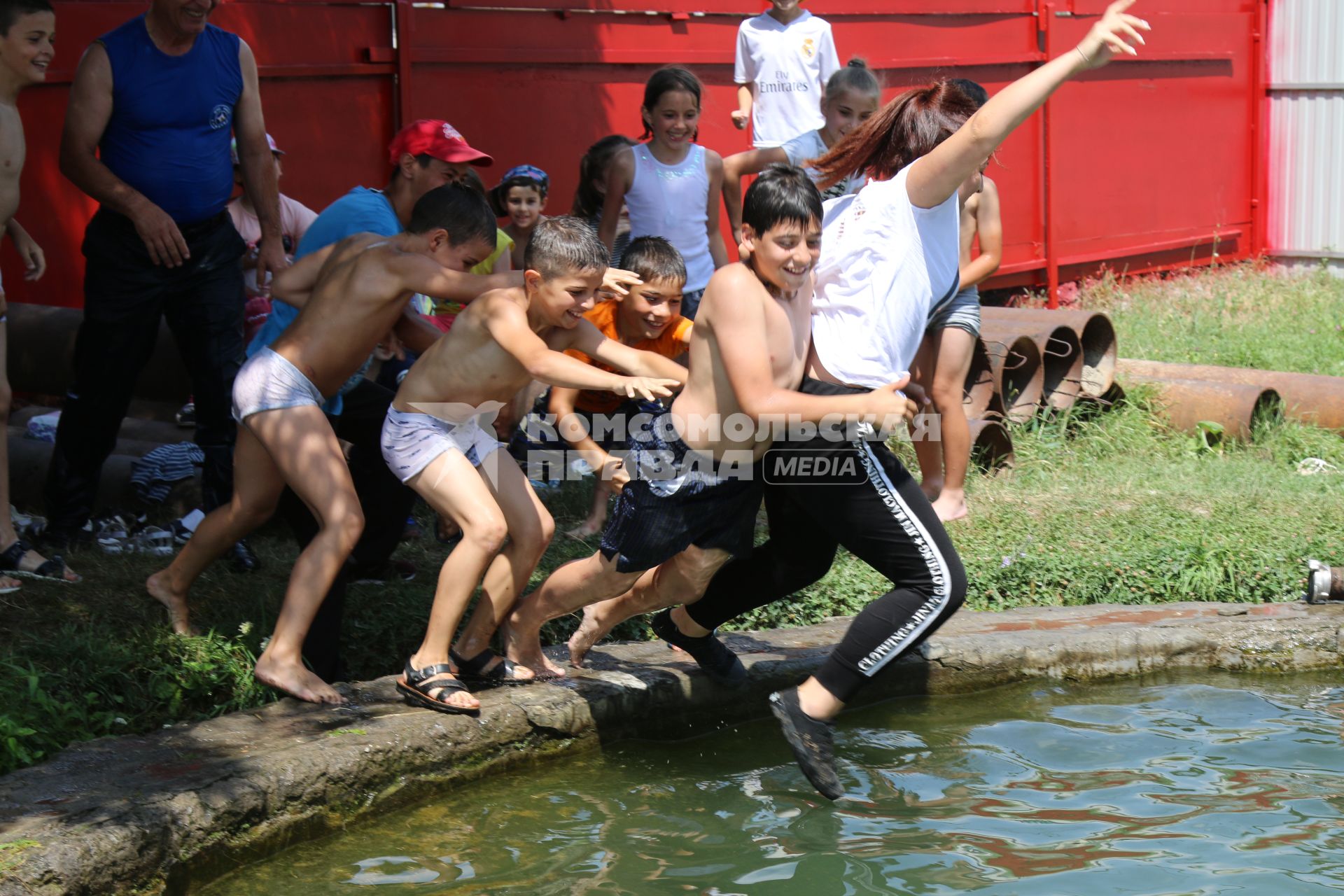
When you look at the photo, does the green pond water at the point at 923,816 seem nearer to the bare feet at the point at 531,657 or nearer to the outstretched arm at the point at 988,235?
the bare feet at the point at 531,657

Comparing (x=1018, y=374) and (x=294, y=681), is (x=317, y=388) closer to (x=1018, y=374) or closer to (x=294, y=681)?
(x=294, y=681)

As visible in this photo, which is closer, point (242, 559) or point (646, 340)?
point (646, 340)

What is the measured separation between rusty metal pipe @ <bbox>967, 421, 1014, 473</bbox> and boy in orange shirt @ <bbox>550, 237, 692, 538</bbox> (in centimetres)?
248

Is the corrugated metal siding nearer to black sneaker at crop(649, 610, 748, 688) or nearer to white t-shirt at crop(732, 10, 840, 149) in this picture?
white t-shirt at crop(732, 10, 840, 149)

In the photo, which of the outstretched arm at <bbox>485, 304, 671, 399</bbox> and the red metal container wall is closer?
the outstretched arm at <bbox>485, 304, 671, 399</bbox>

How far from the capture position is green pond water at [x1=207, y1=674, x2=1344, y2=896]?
3549mm

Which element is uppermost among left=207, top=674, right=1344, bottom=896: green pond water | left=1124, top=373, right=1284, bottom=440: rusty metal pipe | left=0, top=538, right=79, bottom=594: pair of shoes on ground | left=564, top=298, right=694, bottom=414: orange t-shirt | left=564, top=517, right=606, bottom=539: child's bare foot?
left=564, top=298, right=694, bottom=414: orange t-shirt

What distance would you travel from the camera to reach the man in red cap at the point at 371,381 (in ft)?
16.1

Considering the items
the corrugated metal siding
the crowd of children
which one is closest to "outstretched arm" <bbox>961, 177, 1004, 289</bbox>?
the crowd of children

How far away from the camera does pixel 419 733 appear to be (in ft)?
13.3

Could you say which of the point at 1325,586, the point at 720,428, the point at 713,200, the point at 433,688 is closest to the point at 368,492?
the point at 433,688

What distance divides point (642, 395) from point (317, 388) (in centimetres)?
115

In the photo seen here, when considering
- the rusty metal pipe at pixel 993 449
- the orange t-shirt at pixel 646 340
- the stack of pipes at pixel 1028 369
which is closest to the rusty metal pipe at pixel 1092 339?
the stack of pipes at pixel 1028 369

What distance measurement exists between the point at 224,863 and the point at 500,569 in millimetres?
1231
